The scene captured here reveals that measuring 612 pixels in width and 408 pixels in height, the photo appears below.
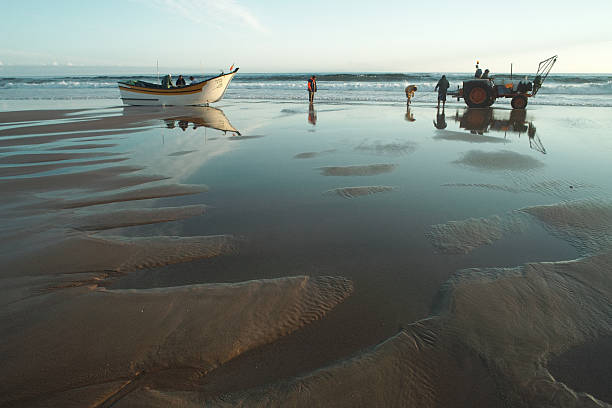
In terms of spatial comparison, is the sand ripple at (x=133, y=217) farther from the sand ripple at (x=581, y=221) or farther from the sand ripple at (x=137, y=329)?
the sand ripple at (x=581, y=221)

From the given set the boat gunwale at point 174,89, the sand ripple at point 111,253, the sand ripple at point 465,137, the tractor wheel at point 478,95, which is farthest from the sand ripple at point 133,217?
the tractor wheel at point 478,95

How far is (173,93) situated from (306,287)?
70.9 ft

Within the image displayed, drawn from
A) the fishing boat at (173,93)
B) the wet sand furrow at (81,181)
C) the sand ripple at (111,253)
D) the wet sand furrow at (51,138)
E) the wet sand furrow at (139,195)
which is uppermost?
the fishing boat at (173,93)

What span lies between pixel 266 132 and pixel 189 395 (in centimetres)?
1047

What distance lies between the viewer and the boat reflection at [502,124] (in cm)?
1066

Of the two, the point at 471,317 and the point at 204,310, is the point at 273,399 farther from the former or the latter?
the point at 471,317

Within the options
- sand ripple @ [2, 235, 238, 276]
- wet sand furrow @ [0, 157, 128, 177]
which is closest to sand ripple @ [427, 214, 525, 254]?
sand ripple @ [2, 235, 238, 276]

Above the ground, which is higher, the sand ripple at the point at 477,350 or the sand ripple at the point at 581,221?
the sand ripple at the point at 581,221

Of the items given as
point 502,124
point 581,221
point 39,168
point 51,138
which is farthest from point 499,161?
point 51,138

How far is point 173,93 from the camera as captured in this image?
70.5 ft

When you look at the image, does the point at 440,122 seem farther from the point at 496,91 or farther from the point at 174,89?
the point at 174,89

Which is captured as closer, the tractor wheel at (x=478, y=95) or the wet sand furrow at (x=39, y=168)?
the wet sand furrow at (x=39, y=168)

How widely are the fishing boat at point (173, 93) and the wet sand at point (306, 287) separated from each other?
15.7m

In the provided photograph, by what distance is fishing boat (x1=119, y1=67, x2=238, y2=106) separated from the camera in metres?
21.2
